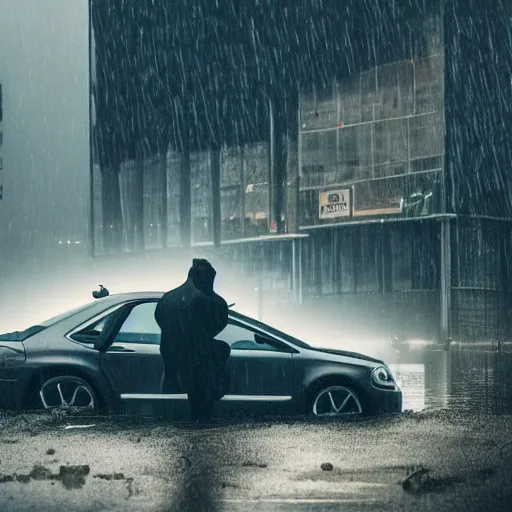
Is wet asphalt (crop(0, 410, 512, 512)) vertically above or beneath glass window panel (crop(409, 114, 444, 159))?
beneath

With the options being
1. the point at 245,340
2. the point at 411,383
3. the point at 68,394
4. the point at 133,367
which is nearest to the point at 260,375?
the point at 245,340

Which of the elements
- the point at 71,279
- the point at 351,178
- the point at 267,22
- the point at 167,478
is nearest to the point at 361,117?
the point at 351,178

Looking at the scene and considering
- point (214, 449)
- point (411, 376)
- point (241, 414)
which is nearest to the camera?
point (214, 449)

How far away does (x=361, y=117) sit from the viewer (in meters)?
42.1

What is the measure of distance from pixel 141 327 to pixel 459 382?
958 centimetres

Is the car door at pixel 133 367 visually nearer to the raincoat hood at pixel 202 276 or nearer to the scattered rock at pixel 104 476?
the raincoat hood at pixel 202 276

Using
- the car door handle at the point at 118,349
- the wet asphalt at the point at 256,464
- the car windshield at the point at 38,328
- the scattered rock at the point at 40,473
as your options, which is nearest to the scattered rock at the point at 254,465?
the wet asphalt at the point at 256,464

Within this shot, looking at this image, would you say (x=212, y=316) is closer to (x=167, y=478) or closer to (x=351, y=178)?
(x=167, y=478)

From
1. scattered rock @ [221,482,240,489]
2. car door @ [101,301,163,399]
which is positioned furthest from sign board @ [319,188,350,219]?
scattered rock @ [221,482,240,489]

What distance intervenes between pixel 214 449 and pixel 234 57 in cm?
3913

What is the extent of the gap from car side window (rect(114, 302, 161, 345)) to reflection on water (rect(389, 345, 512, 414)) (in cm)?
388

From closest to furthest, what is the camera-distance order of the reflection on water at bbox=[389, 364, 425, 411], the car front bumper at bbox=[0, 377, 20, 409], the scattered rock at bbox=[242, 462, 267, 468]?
the scattered rock at bbox=[242, 462, 267, 468]
the car front bumper at bbox=[0, 377, 20, 409]
the reflection on water at bbox=[389, 364, 425, 411]

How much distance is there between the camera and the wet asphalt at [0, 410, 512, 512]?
6.80m

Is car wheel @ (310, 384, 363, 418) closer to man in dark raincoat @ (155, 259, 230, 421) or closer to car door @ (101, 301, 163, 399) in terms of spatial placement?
man in dark raincoat @ (155, 259, 230, 421)
